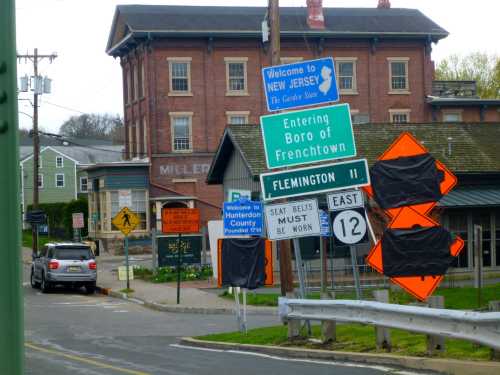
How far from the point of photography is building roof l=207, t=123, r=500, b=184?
116ft

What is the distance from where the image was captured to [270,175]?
1391 cm

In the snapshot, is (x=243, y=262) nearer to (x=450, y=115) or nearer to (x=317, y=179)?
(x=317, y=179)

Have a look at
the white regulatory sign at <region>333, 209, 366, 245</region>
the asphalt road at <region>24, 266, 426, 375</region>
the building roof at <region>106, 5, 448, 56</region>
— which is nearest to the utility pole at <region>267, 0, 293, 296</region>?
the asphalt road at <region>24, 266, 426, 375</region>

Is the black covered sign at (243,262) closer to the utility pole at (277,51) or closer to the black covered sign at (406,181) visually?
the utility pole at (277,51)

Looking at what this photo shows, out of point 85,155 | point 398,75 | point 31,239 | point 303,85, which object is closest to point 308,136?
point 303,85

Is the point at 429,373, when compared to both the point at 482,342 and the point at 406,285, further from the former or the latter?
the point at 406,285

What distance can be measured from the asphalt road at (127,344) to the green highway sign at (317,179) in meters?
2.45

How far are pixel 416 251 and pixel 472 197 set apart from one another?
22046 millimetres

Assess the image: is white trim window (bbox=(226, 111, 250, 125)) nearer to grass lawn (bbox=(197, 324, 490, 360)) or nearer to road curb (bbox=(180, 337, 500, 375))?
grass lawn (bbox=(197, 324, 490, 360))

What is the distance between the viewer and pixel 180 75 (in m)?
54.5

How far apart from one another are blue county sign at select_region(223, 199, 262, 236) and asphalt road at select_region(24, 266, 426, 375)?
2.33 meters

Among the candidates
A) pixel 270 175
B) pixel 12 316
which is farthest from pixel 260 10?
pixel 12 316

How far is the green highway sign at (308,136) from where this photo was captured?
13484mm

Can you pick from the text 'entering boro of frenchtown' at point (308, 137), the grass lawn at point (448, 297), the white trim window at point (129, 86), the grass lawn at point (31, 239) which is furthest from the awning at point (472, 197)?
the grass lawn at point (31, 239)
